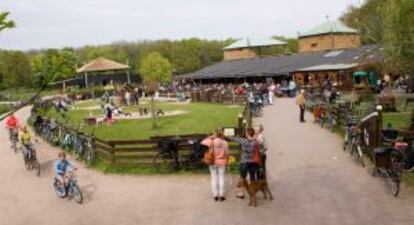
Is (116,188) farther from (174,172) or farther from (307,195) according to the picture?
(307,195)

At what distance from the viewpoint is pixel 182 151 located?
18.1 m

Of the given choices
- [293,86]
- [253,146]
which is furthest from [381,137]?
[293,86]

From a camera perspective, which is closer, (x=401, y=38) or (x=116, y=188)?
(x=116, y=188)

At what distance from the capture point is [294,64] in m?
60.3

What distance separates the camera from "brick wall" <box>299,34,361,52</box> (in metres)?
67.7

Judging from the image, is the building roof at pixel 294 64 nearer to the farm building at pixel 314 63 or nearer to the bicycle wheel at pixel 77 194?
the farm building at pixel 314 63

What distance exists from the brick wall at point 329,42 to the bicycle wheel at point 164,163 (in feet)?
172

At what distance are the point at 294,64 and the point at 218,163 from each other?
47564mm

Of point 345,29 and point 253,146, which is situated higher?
point 345,29

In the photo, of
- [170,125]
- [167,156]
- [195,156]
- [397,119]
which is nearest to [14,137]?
[170,125]

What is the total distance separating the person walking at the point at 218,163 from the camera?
45.7 feet

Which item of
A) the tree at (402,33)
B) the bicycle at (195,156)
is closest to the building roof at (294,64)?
the tree at (402,33)

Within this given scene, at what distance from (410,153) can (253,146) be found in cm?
473

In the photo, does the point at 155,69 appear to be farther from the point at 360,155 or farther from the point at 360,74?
the point at 360,155
